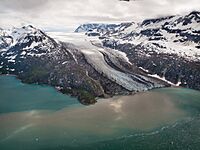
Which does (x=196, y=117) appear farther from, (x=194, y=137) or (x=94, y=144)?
(x=94, y=144)

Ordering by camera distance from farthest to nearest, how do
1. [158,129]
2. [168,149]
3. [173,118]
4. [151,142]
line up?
[173,118] → [158,129] → [151,142] → [168,149]

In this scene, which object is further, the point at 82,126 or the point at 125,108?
the point at 125,108

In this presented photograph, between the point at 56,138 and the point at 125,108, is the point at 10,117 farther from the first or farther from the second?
the point at 125,108

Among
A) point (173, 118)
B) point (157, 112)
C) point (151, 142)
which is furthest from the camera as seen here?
point (157, 112)

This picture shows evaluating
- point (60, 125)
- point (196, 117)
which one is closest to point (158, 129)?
point (196, 117)

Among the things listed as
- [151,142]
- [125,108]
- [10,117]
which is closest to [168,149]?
[151,142]

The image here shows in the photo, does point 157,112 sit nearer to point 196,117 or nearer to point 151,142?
point 196,117

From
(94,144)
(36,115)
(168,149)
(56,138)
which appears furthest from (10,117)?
(168,149)

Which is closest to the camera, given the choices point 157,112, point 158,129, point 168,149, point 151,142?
point 168,149

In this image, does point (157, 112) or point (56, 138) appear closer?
point (56, 138)
